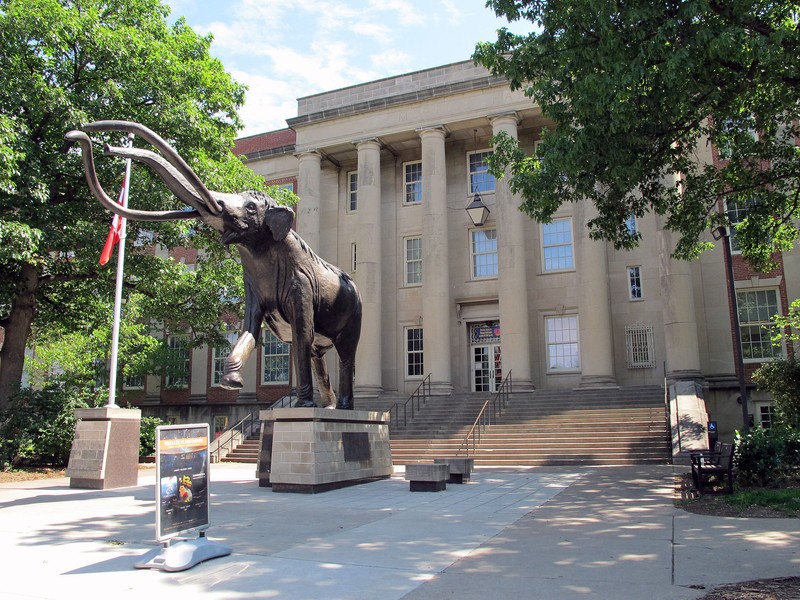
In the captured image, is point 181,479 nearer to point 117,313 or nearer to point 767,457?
point 117,313

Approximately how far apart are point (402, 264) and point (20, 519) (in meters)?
23.5

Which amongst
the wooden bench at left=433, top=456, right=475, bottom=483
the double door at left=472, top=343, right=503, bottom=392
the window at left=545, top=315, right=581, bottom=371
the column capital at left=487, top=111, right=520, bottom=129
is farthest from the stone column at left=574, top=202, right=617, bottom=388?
the wooden bench at left=433, top=456, right=475, bottom=483

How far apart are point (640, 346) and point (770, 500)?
17.6 metres

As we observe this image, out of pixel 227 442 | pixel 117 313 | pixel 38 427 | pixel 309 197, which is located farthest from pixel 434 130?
pixel 38 427

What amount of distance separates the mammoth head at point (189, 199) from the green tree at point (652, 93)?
17.6 feet

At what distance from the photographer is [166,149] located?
9.57 m

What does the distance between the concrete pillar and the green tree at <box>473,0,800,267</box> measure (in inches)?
313

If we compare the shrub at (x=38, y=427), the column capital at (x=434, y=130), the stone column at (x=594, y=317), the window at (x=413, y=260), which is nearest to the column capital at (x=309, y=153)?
the column capital at (x=434, y=130)

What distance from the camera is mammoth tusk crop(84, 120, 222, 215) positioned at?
29.8ft

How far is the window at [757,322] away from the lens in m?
24.9

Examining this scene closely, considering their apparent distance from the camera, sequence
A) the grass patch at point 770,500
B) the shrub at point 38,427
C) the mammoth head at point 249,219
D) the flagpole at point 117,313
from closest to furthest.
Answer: the grass patch at point 770,500 < the mammoth head at point 249,219 < the flagpole at point 117,313 < the shrub at point 38,427

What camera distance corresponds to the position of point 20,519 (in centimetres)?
905

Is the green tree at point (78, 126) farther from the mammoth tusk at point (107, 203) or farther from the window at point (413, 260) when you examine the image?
the window at point (413, 260)

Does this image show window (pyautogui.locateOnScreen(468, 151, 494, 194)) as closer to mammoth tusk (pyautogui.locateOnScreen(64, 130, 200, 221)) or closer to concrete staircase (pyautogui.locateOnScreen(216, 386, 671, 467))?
concrete staircase (pyautogui.locateOnScreen(216, 386, 671, 467))
